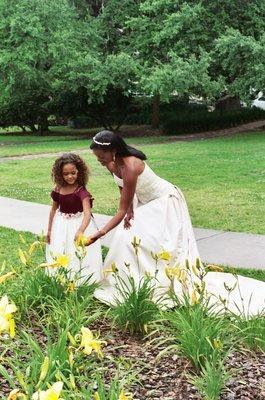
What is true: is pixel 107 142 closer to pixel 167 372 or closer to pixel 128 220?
pixel 128 220

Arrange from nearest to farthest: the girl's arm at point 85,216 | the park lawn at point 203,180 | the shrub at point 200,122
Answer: the girl's arm at point 85,216 < the park lawn at point 203,180 < the shrub at point 200,122

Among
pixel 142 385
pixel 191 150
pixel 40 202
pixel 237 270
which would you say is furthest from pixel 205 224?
pixel 191 150

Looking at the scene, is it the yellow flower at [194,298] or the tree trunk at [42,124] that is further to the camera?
the tree trunk at [42,124]

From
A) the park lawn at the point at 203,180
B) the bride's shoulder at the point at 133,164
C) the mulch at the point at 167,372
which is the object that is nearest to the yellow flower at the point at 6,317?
the mulch at the point at 167,372

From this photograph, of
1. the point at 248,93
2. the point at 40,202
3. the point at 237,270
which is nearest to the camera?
the point at 237,270

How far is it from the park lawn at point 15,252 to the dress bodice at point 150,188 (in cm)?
108

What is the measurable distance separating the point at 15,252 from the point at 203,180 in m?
6.47

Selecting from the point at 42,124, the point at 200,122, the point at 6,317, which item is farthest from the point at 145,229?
the point at 42,124

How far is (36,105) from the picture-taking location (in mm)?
27625

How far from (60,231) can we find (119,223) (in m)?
0.55

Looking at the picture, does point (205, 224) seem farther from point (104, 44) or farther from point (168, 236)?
point (104, 44)

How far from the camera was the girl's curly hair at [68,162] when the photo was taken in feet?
17.2

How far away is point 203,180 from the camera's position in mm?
13023

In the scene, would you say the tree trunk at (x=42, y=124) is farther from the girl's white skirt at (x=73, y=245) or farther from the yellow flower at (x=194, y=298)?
the yellow flower at (x=194, y=298)
